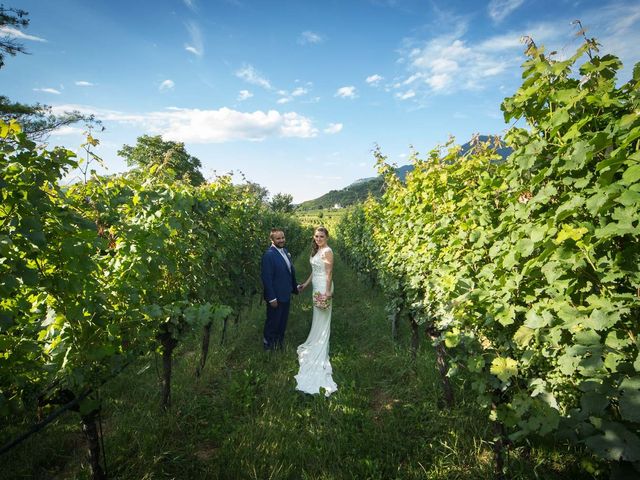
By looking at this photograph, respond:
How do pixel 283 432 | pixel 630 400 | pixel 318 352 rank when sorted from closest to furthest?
pixel 630 400, pixel 283 432, pixel 318 352

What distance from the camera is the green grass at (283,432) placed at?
3.00 meters

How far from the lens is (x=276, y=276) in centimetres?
618

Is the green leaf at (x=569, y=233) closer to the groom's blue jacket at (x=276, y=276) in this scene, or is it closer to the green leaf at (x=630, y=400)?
the green leaf at (x=630, y=400)

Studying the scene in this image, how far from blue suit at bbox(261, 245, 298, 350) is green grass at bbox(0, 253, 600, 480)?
79 cm

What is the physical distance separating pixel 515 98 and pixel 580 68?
32cm

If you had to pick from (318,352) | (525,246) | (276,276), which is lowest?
(318,352)

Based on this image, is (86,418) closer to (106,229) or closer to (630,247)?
(106,229)

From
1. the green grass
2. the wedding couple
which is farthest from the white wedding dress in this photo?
the green grass

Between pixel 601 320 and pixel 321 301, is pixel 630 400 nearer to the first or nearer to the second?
pixel 601 320

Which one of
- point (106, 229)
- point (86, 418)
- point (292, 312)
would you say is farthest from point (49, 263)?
point (292, 312)

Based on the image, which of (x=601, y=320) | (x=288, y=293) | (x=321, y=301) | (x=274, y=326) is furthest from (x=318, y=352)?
(x=601, y=320)

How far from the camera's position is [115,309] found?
2623 mm

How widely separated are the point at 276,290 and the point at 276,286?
0.07 meters

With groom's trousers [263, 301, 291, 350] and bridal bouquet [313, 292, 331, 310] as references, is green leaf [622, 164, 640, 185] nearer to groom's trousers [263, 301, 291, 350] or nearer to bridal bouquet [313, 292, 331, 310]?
bridal bouquet [313, 292, 331, 310]
